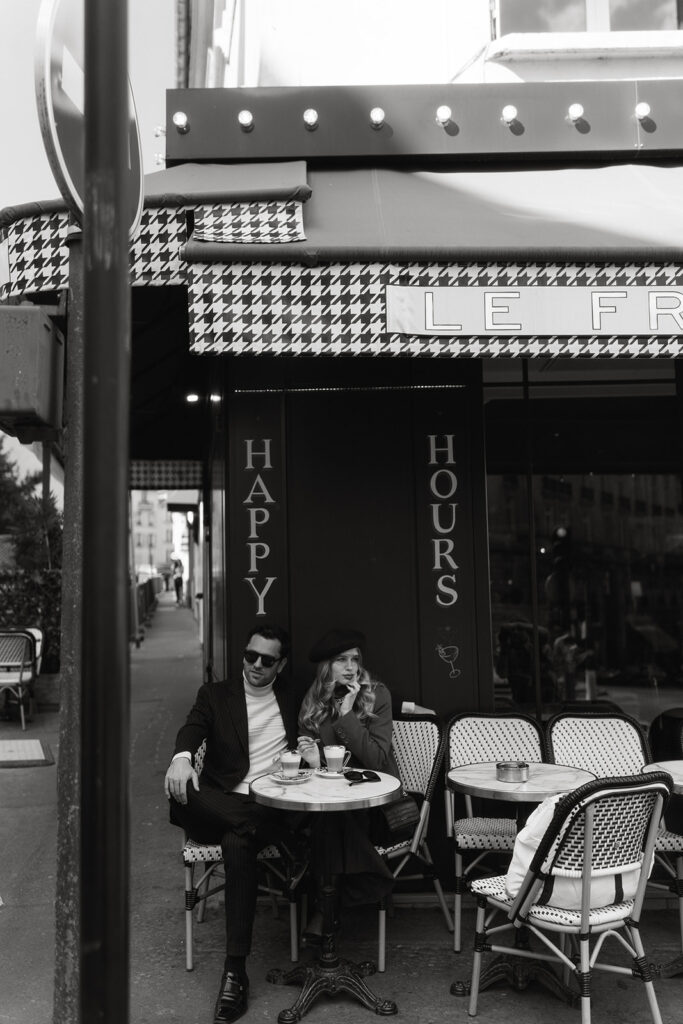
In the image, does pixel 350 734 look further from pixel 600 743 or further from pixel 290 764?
pixel 600 743

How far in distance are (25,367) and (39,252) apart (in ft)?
5.55

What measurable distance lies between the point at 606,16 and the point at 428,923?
568cm

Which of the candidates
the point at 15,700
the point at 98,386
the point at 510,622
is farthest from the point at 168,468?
the point at 98,386

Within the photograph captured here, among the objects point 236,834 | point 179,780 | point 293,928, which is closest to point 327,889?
point 293,928

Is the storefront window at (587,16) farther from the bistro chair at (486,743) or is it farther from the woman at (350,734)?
the bistro chair at (486,743)

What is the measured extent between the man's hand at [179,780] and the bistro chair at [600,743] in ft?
6.80

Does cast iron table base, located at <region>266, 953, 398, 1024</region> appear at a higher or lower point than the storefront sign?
lower

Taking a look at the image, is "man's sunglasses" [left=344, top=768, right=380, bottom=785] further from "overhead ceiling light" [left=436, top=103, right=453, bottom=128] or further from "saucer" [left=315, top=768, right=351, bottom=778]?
"overhead ceiling light" [left=436, top=103, right=453, bottom=128]

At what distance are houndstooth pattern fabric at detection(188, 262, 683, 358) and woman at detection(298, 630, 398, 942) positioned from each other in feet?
5.35

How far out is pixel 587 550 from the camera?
11797 mm

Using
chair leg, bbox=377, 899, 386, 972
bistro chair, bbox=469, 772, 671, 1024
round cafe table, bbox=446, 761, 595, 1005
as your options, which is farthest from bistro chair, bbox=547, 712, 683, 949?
bistro chair, bbox=469, 772, 671, 1024

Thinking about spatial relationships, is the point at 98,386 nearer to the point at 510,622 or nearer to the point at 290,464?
the point at 290,464

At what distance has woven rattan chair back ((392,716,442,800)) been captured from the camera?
Result: 5.24m

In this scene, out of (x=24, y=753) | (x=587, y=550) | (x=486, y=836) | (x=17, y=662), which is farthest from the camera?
(x=587, y=550)
